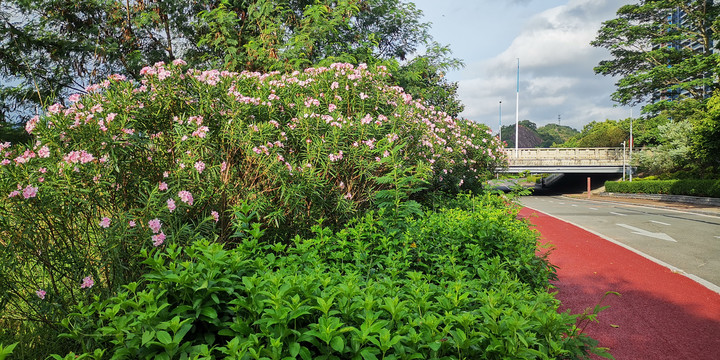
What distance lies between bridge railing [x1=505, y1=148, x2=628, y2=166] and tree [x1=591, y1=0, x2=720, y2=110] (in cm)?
835

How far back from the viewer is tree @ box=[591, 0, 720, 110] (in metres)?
31.1

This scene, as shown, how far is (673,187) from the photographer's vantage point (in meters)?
25.0

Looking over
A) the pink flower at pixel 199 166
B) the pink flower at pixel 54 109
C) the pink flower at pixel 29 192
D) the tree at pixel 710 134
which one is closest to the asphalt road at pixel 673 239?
the pink flower at pixel 199 166

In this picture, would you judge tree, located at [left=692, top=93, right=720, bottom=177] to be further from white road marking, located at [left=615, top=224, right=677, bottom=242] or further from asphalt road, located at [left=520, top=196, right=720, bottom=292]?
white road marking, located at [left=615, top=224, right=677, bottom=242]

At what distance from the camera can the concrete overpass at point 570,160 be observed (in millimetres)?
41844

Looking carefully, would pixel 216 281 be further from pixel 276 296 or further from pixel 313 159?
pixel 313 159

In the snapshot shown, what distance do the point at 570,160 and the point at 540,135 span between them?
5393 inches

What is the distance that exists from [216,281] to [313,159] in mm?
2335

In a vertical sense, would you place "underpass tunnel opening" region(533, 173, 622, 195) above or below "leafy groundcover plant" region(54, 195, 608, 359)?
below

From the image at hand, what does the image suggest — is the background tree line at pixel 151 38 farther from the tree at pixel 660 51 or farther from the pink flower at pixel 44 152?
the tree at pixel 660 51

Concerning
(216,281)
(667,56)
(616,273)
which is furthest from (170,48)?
(667,56)

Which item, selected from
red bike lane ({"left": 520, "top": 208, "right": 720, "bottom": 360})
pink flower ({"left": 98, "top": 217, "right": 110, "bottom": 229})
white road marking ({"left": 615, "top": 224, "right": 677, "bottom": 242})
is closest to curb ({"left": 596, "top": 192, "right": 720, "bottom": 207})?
white road marking ({"left": 615, "top": 224, "right": 677, "bottom": 242})

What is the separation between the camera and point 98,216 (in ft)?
9.52

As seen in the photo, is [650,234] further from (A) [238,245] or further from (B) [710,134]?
(B) [710,134]
